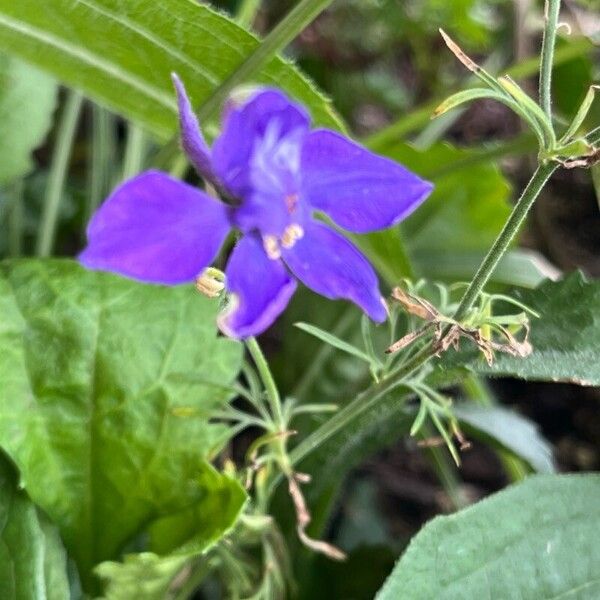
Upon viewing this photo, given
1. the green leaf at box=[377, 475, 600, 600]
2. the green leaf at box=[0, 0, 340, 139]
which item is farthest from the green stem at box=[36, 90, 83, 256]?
the green leaf at box=[377, 475, 600, 600]

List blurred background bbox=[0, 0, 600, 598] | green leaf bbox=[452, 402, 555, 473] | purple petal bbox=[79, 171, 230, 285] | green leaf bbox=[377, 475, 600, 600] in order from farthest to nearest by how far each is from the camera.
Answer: blurred background bbox=[0, 0, 600, 598], green leaf bbox=[452, 402, 555, 473], green leaf bbox=[377, 475, 600, 600], purple petal bbox=[79, 171, 230, 285]

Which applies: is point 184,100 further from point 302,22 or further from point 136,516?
point 136,516

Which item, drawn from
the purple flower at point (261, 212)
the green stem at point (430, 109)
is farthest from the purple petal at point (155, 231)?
the green stem at point (430, 109)

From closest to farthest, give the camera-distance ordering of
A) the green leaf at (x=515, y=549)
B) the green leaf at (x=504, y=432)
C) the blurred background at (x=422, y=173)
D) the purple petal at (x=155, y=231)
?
the purple petal at (x=155, y=231)
the green leaf at (x=515, y=549)
the green leaf at (x=504, y=432)
the blurred background at (x=422, y=173)

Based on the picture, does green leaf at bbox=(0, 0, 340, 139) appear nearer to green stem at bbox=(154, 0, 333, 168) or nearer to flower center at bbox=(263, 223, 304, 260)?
green stem at bbox=(154, 0, 333, 168)

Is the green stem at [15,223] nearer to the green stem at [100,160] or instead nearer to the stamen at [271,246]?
the green stem at [100,160]
